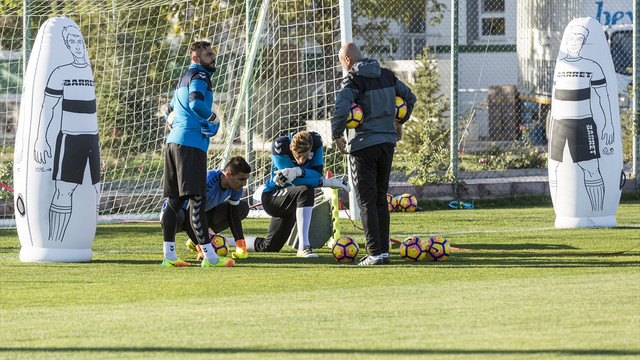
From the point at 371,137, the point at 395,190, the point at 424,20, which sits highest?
the point at 424,20

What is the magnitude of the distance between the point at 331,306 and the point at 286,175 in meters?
3.48

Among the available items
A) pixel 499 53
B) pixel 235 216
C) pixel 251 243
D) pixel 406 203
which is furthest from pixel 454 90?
pixel 499 53

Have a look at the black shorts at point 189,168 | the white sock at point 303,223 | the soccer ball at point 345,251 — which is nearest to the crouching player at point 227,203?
the white sock at point 303,223

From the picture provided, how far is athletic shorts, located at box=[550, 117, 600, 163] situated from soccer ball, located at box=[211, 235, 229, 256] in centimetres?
415

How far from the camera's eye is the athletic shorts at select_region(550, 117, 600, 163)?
11.4 m

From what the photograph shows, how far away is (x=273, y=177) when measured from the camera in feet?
32.6

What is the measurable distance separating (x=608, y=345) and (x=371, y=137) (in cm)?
404

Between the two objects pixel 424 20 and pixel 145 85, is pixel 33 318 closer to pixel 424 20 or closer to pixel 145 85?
pixel 145 85

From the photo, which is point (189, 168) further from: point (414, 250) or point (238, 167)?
point (414, 250)

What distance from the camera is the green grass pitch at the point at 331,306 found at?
4969mm

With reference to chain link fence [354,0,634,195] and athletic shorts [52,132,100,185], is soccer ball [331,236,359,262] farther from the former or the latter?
chain link fence [354,0,634,195]

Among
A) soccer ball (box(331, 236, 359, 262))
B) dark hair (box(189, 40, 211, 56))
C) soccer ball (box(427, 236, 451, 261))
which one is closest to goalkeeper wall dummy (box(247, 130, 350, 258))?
soccer ball (box(331, 236, 359, 262))

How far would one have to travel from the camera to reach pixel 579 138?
11430 mm

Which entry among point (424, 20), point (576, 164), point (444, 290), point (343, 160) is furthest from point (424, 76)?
point (444, 290)
